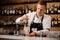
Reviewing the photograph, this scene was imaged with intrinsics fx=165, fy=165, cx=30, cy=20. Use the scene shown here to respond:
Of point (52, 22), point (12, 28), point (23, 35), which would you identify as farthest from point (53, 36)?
Result: point (12, 28)

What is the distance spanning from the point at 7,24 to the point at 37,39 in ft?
1.95

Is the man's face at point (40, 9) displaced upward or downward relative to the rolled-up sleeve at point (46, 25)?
upward

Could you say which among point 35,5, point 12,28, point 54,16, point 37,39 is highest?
point 35,5

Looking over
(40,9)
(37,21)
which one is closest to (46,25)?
(37,21)

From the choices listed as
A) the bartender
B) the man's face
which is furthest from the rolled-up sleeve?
the man's face

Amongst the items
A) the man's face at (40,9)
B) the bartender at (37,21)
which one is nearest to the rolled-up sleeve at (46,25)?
the bartender at (37,21)

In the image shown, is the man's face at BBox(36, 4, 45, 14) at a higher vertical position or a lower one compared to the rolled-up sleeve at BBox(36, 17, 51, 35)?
higher

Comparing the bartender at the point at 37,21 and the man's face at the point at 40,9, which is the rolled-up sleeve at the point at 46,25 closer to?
the bartender at the point at 37,21

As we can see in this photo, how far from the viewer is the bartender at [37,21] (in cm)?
259

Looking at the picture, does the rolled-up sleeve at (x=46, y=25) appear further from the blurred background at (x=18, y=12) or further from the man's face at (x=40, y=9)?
the man's face at (x=40, y=9)

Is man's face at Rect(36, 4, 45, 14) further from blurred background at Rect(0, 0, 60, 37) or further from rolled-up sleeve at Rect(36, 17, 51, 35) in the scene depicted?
rolled-up sleeve at Rect(36, 17, 51, 35)

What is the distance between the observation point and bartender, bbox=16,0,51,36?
2.59 m

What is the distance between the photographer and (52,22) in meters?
2.57

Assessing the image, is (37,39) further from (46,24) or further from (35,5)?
(35,5)
